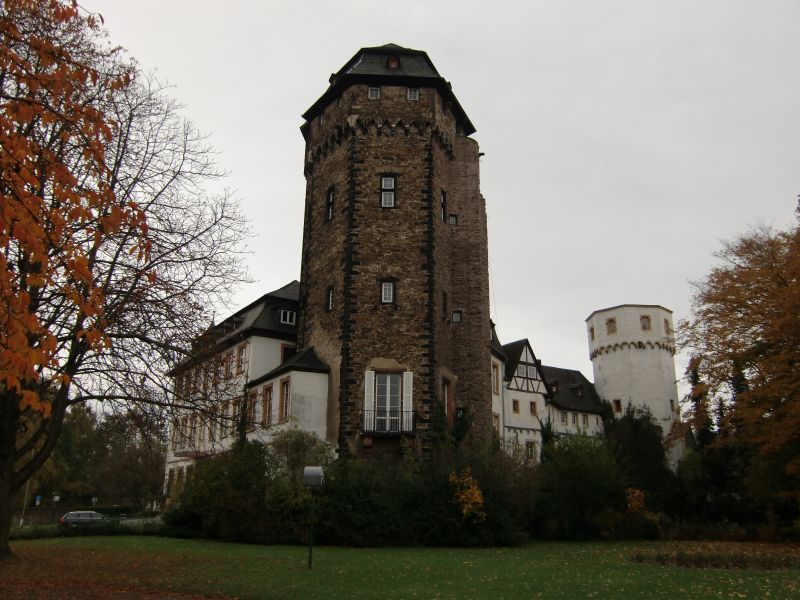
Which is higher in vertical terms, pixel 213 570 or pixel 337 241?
pixel 337 241

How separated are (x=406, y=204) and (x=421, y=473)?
36.4 ft

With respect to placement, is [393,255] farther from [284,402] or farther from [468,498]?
[468,498]

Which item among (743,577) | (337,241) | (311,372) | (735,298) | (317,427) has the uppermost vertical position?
(337,241)

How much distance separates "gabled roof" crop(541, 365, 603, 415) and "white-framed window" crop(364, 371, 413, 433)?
3048 centimetres

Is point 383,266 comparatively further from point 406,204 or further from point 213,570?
point 213,570

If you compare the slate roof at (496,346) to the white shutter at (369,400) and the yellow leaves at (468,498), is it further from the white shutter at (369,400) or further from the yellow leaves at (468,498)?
the yellow leaves at (468,498)

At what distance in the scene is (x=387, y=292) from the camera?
29.0 meters

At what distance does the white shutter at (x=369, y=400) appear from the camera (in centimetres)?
2734

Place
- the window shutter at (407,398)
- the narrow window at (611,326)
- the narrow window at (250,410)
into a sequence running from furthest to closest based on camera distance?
the narrow window at (611,326), the window shutter at (407,398), the narrow window at (250,410)

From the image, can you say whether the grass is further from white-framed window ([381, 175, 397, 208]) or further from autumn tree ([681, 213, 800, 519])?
white-framed window ([381, 175, 397, 208])

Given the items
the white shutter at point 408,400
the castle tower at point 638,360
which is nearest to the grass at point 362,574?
the white shutter at point 408,400

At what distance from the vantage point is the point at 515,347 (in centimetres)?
5175

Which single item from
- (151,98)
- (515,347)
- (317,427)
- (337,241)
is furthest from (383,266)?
(515,347)

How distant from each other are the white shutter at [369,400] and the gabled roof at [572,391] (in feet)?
102
